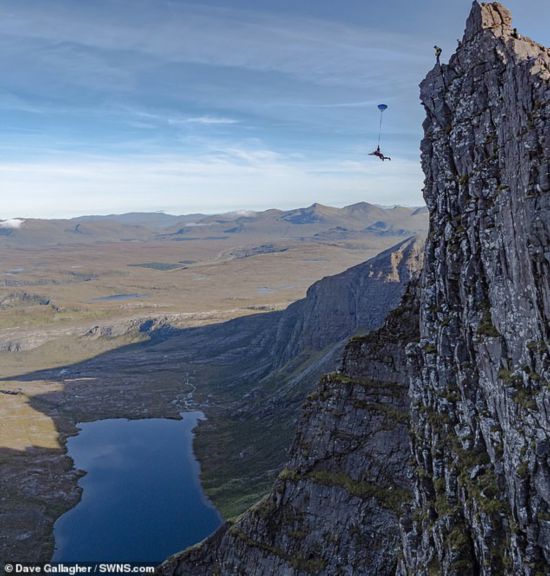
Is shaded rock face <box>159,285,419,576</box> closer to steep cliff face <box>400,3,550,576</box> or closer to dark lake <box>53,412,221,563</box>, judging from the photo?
steep cliff face <box>400,3,550,576</box>

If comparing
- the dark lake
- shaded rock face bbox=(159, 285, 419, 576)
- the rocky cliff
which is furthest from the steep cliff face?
the dark lake

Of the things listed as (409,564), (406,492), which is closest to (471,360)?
(409,564)

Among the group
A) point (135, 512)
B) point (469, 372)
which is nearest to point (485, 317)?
point (469, 372)

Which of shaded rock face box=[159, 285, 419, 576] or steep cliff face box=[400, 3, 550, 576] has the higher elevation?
steep cliff face box=[400, 3, 550, 576]

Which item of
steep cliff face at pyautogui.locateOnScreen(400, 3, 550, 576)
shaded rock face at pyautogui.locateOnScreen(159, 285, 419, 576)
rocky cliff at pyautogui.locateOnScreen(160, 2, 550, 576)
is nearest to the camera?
steep cliff face at pyautogui.locateOnScreen(400, 3, 550, 576)

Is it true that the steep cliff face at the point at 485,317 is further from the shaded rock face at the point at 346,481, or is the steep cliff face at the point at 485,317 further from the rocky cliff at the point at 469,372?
the shaded rock face at the point at 346,481

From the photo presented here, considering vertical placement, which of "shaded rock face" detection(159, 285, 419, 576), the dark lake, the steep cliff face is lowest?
the dark lake

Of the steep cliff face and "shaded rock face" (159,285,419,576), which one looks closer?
the steep cliff face
